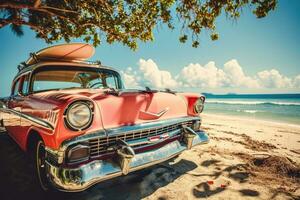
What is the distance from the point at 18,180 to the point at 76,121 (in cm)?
185

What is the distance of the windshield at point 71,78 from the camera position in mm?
2838

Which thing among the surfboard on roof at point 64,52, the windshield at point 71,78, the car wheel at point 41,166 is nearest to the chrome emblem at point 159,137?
the car wheel at point 41,166

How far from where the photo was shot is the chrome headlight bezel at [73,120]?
1.64m

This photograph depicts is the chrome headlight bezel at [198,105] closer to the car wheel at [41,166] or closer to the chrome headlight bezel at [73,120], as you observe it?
the chrome headlight bezel at [73,120]

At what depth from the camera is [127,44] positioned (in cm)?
728

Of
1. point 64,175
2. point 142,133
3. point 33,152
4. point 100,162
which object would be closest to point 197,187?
point 142,133

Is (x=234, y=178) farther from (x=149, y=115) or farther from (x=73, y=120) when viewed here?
(x=73, y=120)

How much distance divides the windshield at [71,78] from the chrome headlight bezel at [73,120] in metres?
1.46

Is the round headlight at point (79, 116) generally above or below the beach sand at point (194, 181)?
above

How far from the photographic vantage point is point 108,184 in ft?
7.91

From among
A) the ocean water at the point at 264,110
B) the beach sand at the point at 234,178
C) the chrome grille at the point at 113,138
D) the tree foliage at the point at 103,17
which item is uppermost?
the tree foliage at the point at 103,17

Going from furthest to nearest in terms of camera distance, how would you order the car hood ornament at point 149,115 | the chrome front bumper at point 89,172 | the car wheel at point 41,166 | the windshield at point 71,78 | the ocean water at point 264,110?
the ocean water at point 264,110, the windshield at point 71,78, the car hood ornament at point 149,115, the car wheel at point 41,166, the chrome front bumper at point 89,172

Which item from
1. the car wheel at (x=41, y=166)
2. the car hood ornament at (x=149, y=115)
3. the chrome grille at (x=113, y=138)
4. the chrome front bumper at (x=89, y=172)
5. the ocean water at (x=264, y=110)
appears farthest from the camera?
the ocean water at (x=264, y=110)

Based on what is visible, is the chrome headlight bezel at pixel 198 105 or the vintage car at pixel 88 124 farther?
the chrome headlight bezel at pixel 198 105
